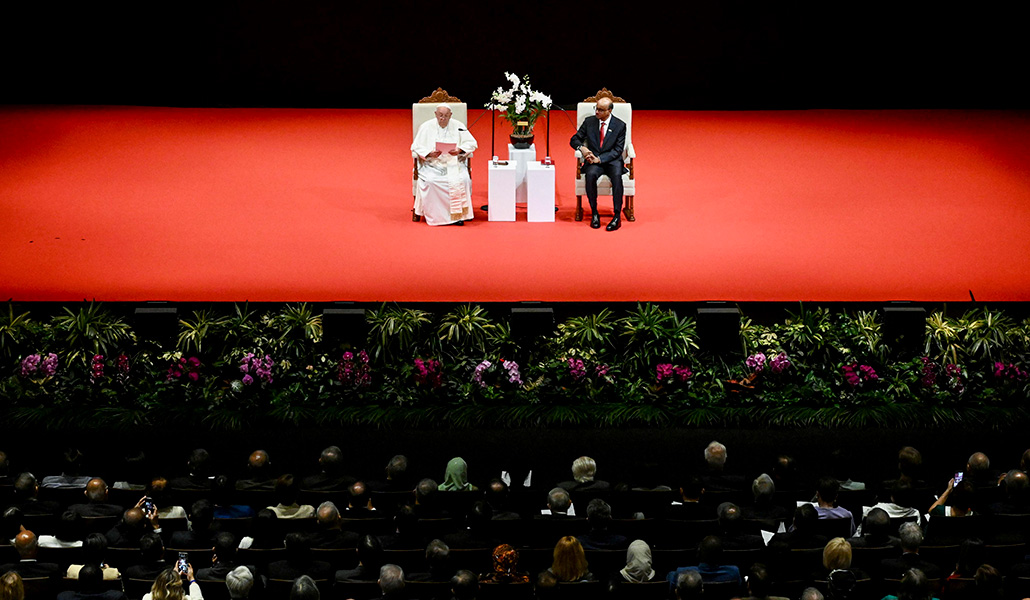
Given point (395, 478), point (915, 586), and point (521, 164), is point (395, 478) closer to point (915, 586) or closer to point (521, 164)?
point (915, 586)

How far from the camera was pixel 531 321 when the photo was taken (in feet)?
25.8

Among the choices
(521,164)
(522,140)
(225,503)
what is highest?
(522,140)

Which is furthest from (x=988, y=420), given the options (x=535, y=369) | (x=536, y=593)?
(x=536, y=593)

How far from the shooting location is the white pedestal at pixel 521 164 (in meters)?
10.2

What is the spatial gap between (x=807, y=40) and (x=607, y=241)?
553 centimetres

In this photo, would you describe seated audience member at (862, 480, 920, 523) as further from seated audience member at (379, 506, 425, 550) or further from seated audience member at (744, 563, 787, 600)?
seated audience member at (379, 506, 425, 550)

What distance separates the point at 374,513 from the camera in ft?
21.2

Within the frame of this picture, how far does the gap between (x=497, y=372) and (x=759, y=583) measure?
2937 millimetres

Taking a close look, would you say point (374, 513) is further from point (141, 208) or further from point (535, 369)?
point (141, 208)

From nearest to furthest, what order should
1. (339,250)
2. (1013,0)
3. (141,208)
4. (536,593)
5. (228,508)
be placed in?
(536,593)
(228,508)
(339,250)
(141,208)
(1013,0)

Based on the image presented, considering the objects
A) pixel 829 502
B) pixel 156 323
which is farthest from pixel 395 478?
pixel 829 502

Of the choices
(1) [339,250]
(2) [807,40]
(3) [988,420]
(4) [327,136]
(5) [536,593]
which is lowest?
(5) [536,593]

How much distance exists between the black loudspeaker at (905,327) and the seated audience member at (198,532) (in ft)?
14.6

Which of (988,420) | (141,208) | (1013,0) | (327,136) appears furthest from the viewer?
(1013,0)
